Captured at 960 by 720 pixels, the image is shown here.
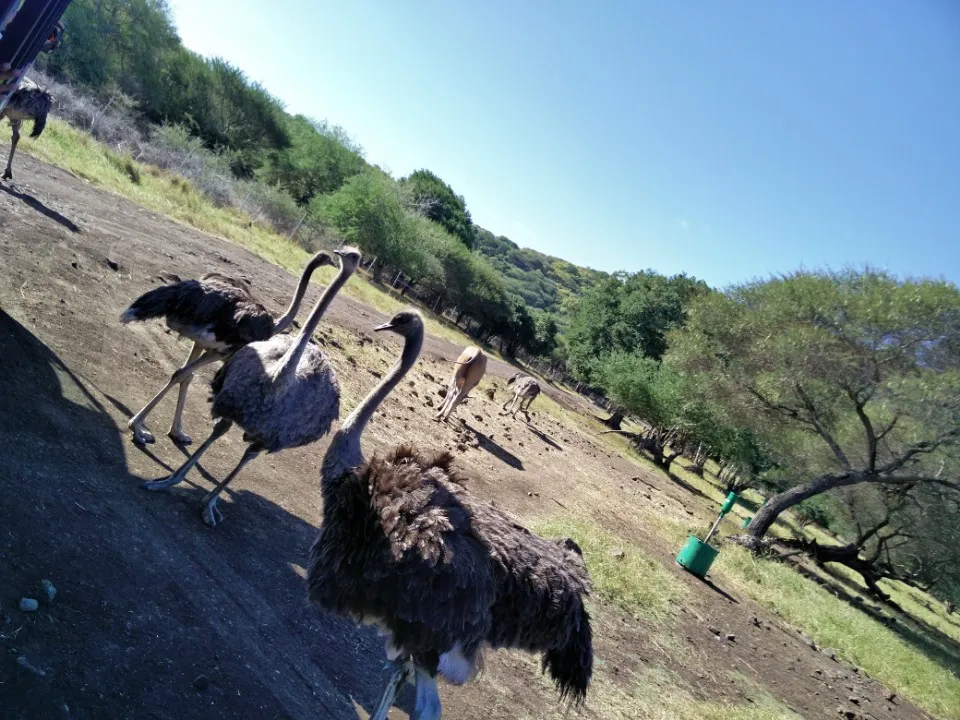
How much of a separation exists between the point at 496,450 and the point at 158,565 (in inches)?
352

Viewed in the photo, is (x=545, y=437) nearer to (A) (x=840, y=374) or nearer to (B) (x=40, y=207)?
(A) (x=840, y=374)

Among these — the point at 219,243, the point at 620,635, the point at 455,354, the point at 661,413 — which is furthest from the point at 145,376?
the point at 661,413

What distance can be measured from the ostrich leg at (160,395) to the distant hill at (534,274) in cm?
11846

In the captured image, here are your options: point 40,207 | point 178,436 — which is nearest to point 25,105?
point 40,207

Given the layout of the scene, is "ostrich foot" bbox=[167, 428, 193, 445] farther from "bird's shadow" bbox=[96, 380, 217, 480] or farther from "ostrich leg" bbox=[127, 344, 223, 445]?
"ostrich leg" bbox=[127, 344, 223, 445]

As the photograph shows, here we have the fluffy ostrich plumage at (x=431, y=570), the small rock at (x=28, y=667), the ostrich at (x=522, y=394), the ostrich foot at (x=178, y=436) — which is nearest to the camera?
the small rock at (x=28, y=667)

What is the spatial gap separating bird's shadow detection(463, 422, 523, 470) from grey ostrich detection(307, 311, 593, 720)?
789 centimetres

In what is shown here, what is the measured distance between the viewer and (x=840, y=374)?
54.1ft

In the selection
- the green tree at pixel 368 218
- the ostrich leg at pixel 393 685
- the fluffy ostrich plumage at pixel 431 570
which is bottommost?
the ostrich leg at pixel 393 685

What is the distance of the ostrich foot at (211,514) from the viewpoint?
4641 mm

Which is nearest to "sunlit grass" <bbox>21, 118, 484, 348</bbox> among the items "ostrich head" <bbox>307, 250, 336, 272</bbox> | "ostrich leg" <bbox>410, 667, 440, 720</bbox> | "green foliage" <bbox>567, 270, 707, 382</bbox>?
"ostrich head" <bbox>307, 250, 336, 272</bbox>

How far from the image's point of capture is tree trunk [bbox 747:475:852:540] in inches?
683

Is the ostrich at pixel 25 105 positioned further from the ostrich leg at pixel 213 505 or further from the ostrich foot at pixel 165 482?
the ostrich leg at pixel 213 505

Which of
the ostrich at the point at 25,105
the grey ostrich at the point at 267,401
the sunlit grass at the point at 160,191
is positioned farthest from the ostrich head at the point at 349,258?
the sunlit grass at the point at 160,191
